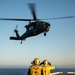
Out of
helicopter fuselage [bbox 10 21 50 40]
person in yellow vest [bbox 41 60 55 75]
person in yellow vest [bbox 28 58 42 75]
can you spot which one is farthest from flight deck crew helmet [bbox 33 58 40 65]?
helicopter fuselage [bbox 10 21 50 40]

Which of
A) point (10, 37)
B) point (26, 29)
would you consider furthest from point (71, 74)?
point (10, 37)

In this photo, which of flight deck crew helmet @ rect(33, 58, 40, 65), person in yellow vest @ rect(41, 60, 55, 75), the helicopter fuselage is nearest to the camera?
flight deck crew helmet @ rect(33, 58, 40, 65)

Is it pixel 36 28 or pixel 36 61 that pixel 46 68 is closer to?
pixel 36 61

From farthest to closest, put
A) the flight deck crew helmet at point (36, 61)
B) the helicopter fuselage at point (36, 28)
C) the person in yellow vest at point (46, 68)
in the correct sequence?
the helicopter fuselage at point (36, 28)
the person in yellow vest at point (46, 68)
the flight deck crew helmet at point (36, 61)

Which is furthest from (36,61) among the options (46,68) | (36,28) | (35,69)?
(36,28)

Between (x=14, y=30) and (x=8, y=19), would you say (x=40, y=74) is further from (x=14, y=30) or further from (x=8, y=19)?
(x=14, y=30)

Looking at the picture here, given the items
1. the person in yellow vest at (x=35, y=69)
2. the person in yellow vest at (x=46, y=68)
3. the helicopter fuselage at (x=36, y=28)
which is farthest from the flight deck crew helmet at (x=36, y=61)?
the helicopter fuselage at (x=36, y=28)

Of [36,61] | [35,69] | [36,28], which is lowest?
[35,69]

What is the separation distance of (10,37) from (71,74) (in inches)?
627

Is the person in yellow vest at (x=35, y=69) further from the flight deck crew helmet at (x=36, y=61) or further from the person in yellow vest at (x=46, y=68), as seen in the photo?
the person in yellow vest at (x=46, y=68)

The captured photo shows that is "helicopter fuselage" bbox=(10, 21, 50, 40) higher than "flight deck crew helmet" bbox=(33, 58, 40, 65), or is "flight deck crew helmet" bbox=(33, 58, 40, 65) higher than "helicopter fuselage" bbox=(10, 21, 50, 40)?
"helicopter fuselage" bbox=(10, 21, 50, 40)

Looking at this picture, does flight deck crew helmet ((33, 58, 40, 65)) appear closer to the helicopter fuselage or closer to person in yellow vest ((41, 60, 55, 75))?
person in yellow vest ((41, 60, 55, 75))

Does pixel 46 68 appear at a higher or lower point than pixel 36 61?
lower

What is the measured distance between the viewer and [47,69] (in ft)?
Result: 30.9
